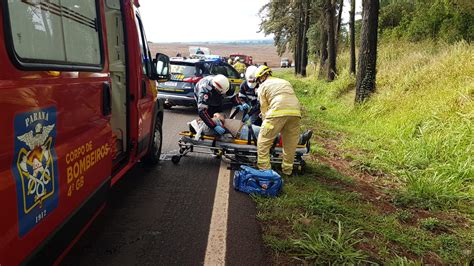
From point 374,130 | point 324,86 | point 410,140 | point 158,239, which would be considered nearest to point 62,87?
point 158,239

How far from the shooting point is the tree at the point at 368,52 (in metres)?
10.6

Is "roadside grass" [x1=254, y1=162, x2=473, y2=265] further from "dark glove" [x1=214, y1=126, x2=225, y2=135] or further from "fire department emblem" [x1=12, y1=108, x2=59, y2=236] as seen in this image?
"fire department emblem" [x1=12, y1=108, x2=59, y2=236]

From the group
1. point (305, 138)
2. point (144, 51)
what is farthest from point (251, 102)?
point (144, 51)

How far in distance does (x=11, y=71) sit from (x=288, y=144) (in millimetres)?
4297

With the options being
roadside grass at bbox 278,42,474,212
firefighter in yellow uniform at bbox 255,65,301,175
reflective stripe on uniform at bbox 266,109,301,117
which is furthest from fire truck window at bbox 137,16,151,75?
roadside grass at bbox 278,42,474,212

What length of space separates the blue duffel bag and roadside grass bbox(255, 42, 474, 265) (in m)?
0.18

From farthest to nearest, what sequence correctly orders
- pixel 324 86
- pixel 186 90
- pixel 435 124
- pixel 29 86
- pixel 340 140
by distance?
pixel 324 86
pixel 186 90
pixel 340 140
pixel 435 124
pixel 29 86

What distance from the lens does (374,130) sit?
885cm

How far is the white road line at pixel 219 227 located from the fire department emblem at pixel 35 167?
1441 mm

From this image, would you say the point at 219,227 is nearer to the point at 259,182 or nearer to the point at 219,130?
the point at 259,182

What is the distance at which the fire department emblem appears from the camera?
1964 millimetres

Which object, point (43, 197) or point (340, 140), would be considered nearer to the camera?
point (43, 197)

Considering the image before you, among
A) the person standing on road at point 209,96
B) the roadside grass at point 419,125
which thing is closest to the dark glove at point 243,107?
the person standing on road at point 209,96

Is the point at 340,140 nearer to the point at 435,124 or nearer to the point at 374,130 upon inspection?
the point at 374,130
